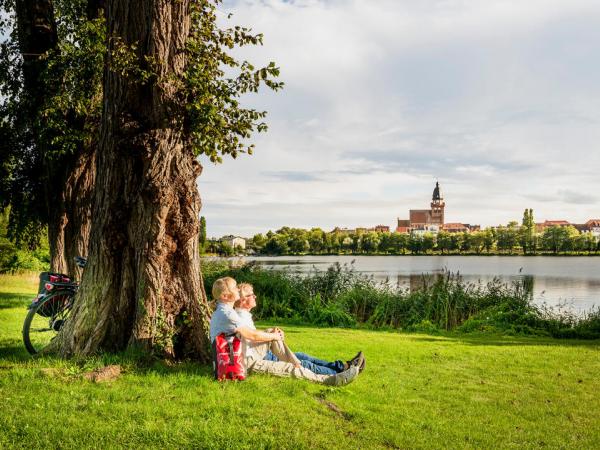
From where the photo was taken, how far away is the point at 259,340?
5.97 metres

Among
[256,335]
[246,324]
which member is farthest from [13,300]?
[256,335]

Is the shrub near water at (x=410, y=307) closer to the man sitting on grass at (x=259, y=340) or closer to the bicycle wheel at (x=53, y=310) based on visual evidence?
the bicycle wheel at (x=53, y=310)

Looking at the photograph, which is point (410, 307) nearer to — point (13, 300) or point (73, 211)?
point (73, 211)

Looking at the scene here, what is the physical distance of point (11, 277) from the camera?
2244 centimetres

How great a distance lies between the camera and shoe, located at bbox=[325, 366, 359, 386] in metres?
5.96

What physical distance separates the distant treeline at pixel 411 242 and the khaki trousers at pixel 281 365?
81938 mm

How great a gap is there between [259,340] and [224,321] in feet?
1.48

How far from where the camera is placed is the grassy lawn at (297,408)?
171 inches

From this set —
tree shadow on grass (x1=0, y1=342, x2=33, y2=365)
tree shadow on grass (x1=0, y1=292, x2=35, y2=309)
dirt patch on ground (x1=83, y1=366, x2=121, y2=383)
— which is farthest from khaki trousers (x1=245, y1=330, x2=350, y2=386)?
tree shadow on grass (x1=0, y1=292, x2=35, y2=309)

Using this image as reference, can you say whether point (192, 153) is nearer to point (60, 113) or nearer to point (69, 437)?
point (69, 437)

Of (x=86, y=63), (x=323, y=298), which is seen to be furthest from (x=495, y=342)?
(x=86, y=63)

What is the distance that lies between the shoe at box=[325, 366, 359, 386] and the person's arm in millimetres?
744

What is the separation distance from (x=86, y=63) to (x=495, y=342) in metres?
10.8

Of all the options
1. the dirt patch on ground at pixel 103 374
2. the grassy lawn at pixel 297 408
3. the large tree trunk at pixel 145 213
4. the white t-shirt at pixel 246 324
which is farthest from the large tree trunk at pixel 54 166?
the white t-shirt at pixel 246 324
